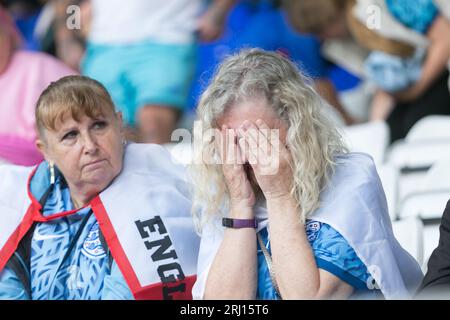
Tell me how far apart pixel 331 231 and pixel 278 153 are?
0.24 m

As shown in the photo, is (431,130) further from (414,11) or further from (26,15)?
A: (26,15)

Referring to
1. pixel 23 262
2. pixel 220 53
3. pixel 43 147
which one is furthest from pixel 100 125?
pixel 220 53

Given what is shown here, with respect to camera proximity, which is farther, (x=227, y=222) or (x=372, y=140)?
(x=372, y=140)

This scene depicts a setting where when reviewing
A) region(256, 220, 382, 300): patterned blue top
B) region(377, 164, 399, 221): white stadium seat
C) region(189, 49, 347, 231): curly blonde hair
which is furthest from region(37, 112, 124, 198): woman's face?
region(377, 164, 399, 221): white stadium seat

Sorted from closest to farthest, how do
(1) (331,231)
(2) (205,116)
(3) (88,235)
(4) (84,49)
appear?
(1) (331,231)
(2) (205,116)
(3) (88,235)
(4) (84,49)

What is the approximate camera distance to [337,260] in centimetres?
254

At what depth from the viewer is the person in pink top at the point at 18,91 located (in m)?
4.40

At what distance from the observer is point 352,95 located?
19.4 feet

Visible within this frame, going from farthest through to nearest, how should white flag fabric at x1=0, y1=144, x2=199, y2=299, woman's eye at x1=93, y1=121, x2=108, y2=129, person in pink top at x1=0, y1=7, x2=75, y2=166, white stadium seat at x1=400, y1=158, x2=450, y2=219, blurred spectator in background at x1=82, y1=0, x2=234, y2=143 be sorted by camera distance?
1. blurred spectator in background at x1=82, y1=0, x2=234, y2=143
2. person in pink top at x1=0, y1=7, x2=75, y2=166
3. white stadium seat at x1=400, y1=158, x2=450, y2=219
4. woman's eye at x1=93, y1=121, x2=108, y2=129
5. white flag fabric at x1=0, y1=144, x2=199, y2=299

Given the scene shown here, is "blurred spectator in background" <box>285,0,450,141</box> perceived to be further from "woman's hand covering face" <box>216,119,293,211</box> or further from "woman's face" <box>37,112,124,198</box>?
"woman's hand covering face" <box>216,119,293,211</box>

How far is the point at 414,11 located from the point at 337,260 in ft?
9.01

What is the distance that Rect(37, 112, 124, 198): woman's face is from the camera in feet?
9.64

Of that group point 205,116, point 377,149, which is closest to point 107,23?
point 377,149
